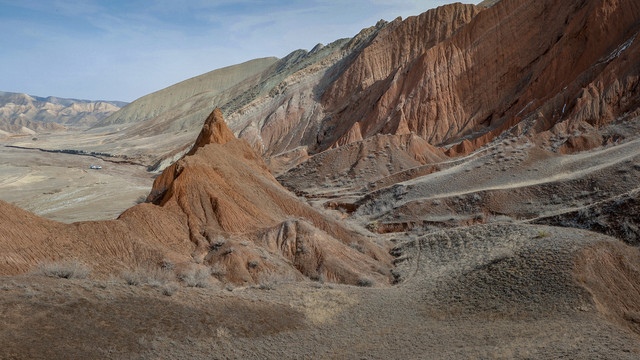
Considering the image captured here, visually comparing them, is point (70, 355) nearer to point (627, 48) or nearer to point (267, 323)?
point (267, 323)

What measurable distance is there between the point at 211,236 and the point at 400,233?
12318 millimetres

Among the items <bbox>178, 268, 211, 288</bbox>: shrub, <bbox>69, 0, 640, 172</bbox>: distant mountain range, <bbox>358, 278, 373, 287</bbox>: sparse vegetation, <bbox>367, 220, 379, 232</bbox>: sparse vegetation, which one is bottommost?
<bbox>367, 220, 379, 232</bbox>: sparse vegetation

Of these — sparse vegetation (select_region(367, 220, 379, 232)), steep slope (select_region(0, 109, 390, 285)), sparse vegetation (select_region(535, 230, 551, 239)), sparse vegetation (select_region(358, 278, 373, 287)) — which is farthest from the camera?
sparse vegetation (select_region(367, 220, 379, 232))

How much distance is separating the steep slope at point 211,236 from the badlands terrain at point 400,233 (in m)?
0.08

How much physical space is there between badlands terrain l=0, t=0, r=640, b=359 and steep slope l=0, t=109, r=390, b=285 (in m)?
0.08

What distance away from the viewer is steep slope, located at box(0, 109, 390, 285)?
12.9 metres

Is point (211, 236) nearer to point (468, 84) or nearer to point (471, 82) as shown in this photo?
point (468, 84)

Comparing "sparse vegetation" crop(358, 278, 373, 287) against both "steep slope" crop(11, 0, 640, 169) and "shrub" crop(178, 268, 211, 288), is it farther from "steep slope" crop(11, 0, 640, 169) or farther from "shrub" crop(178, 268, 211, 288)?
"steep slope" crop(11, 0, 640, 169)

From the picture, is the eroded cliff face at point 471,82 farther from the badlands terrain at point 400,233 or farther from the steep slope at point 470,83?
the badlands terrain at point 400,233

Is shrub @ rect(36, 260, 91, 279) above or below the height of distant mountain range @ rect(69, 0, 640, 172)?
below

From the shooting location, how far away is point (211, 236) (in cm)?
1678

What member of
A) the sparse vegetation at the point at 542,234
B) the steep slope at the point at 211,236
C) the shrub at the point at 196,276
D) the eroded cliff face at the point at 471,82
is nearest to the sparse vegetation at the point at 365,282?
the steep slope at the point at 211,236

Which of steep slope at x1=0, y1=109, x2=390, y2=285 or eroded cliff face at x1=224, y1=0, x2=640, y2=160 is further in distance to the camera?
eroded cliff face at x1=224, y1=0, x2=640, y2=160

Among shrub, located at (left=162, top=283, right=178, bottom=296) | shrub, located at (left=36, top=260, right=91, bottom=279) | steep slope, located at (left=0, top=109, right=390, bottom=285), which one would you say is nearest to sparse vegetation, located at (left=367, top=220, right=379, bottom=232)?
steep slope, located at (left=0, top=109, right=390, bottom=285)
